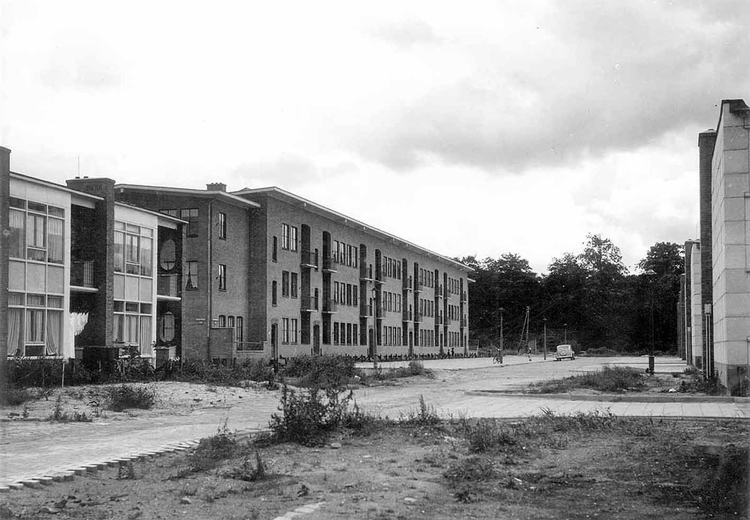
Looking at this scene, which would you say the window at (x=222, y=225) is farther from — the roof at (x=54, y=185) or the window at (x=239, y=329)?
the roof at (x=54, y=185)

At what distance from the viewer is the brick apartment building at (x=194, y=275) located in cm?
2780

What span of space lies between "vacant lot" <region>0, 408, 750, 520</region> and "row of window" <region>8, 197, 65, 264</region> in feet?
60.8

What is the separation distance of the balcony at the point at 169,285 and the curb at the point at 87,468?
29.5 metres

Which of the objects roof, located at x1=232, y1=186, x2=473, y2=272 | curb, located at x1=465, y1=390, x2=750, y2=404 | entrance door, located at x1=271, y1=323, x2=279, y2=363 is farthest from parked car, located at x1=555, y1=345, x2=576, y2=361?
curb, located at x1=465, y1=390, x2=750, y2=404

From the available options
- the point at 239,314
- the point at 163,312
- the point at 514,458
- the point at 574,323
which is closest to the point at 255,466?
the point at 514,458

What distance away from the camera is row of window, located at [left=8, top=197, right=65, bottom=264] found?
1053 inches

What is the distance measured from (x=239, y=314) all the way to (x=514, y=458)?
39690 mm

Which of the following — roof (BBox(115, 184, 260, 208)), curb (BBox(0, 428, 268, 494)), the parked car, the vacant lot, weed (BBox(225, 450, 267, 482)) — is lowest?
the parked car

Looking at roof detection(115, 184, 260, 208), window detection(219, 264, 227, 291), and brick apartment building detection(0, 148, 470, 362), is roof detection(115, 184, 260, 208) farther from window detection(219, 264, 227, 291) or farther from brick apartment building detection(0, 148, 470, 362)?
window detection(219, 264, 227, 291)

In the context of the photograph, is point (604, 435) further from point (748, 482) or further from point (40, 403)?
point (40, 403)

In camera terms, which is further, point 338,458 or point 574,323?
point 574,323

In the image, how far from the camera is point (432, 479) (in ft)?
28.4

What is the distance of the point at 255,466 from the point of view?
30.5 feet

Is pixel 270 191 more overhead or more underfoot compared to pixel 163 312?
more overhead
